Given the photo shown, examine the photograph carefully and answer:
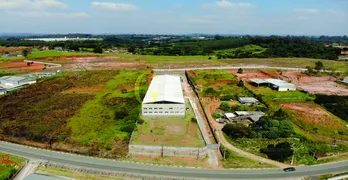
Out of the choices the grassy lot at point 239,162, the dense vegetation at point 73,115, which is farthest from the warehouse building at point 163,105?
the grassy lot at point 239,162

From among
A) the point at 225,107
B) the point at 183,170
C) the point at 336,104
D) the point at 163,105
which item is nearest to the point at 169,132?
the point at 163,105

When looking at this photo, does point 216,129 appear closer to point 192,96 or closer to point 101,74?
point 192,96

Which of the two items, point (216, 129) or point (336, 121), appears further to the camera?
point (336, 121)

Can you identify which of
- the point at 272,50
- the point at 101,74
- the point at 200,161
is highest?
the point at 272,50

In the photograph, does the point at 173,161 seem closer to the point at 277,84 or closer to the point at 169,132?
the point at 169,132

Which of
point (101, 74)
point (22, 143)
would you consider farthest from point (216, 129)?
point (101, 74)

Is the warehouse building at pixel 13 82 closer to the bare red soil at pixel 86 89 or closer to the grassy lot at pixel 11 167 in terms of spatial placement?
the bare red soil at pixel 86 89
